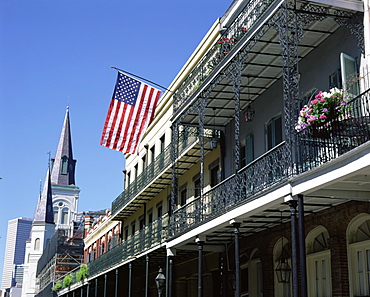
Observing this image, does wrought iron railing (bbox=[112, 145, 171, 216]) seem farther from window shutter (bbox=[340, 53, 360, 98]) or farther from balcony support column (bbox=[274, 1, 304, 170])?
balcony support column (bbox=[274, 1, 304, 170])

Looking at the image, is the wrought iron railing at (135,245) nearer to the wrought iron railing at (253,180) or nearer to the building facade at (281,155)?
the building facade at (281,155)

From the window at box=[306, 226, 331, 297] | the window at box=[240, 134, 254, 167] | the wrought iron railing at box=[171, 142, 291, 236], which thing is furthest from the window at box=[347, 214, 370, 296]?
the window at box=[240, 134, 254, 167]

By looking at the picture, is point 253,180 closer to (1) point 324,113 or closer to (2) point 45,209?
(1) point 324,113

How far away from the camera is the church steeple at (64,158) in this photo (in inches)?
4675

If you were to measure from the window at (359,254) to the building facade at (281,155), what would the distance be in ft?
0.08

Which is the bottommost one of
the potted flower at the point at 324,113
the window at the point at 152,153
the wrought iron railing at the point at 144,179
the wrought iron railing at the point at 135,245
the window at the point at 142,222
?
the wrought iron railing at the point at 135,245

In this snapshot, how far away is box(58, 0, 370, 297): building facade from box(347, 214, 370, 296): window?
25mm

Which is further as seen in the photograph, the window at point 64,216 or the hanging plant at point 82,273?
the window at point 64,216

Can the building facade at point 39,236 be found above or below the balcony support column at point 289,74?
above

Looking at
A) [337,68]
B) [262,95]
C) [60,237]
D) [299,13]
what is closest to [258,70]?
[262,95]

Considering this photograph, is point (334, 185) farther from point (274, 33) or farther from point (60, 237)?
point (60, 237)

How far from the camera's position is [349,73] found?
13914 millimetres

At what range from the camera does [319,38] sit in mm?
15672

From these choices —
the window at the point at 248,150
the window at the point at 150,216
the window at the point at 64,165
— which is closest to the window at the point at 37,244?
the window at the point at 64,165
